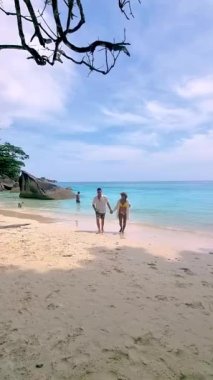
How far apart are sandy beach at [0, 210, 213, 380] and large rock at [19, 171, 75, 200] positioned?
29.0 m

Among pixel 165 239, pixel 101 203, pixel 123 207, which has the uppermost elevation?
pixel 101 203

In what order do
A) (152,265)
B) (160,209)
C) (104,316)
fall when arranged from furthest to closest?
(160,209) → (152,265) → (104,316)

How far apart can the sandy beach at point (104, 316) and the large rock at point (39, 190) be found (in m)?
29.0

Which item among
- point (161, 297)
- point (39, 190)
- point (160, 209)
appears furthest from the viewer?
point (39, 190)

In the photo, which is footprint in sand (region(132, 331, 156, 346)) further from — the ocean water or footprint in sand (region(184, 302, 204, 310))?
→ the ocean water

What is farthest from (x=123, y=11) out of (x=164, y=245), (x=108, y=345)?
(x=164, y=245)

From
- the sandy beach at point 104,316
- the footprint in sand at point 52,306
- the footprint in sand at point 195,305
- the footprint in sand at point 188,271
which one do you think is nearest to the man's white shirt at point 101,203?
the sandy beach at point 104,316

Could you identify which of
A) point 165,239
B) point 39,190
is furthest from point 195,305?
point 39,190

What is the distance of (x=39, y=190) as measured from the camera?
36.4 m

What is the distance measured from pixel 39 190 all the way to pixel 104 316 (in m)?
32.9

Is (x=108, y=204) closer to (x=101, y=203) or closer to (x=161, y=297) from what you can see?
(x=101, y=203)

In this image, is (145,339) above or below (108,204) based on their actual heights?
below

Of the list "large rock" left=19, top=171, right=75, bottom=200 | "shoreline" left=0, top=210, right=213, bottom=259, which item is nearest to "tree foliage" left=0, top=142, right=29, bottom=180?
"shoreline" left=0, top=210, right=213, bottom=259

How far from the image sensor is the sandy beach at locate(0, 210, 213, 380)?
321 cm
